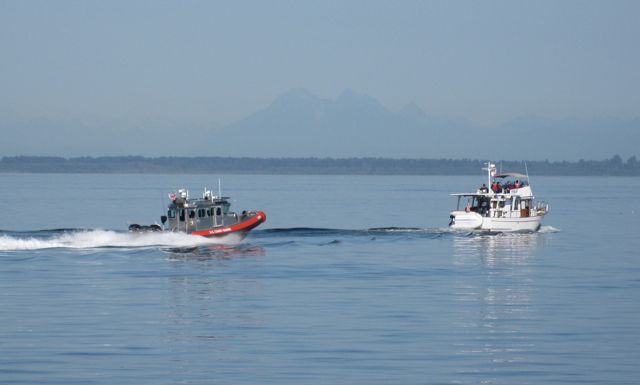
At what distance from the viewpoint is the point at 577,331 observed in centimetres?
3766

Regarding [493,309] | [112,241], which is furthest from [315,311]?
[112,241]

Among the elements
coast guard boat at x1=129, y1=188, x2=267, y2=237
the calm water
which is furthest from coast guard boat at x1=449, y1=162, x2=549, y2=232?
coast guard boat at x1=129, y1=188, x2=267, y2=237

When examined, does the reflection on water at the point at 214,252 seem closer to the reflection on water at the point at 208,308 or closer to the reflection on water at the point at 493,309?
the reflection on water at the point at 208,308

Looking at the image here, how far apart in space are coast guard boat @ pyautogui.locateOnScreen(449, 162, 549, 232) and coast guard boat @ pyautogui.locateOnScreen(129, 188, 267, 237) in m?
19.5

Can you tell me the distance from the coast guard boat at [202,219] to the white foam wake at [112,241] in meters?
0.53

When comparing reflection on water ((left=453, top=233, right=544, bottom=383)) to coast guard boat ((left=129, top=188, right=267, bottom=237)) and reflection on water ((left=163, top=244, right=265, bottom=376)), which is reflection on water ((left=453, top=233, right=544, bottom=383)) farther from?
coast guard boat ((left=129, top=188, right=267, bottom=237))

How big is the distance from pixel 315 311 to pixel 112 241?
35.1m

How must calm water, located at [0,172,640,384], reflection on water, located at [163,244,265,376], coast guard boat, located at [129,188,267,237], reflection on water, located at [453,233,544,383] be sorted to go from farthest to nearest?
coast guard boat, located at [129,188,267,237], reflection on water, located at [163,244,265,376], reflection on water, located at [453,233,544,383], calm water, located at [0,172,640,384]

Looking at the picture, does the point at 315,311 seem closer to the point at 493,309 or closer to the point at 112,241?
the point at 493,309

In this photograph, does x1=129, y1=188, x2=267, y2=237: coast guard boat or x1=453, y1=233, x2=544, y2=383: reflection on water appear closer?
x1=453, y1=233, x2=544, y2=383: reflection on water

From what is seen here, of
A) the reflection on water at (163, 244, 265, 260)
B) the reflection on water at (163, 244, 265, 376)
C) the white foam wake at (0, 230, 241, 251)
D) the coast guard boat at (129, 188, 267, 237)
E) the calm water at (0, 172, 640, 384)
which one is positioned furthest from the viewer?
the coast guard boat at (129, 188, 267, 237)

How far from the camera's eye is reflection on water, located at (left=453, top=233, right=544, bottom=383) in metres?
32.1

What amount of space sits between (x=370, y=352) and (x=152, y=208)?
115309 mm

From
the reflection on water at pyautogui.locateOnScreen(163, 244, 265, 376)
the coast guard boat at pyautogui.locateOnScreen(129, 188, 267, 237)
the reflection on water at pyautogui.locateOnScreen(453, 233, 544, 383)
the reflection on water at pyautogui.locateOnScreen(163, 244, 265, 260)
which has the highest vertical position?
the coast guard boat at pyautogui.locateOnScreen(129, 188, 267, 237)
